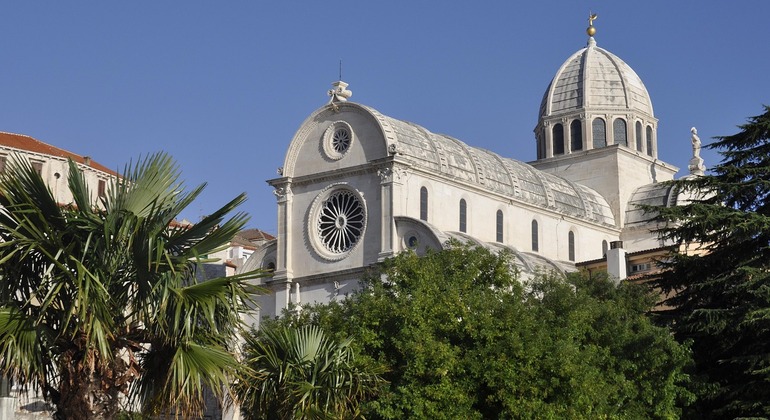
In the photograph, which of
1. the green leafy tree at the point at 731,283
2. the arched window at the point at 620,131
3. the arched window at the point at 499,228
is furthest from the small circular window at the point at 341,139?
the green leafy tree at the point at 731,283

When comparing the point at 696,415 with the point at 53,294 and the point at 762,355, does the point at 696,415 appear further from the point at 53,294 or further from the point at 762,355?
the point at 53,294

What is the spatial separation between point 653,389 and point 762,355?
3766 millimetres

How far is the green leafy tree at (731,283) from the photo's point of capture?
36000 mm

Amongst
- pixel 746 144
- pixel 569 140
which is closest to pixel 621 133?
pixel 569 140

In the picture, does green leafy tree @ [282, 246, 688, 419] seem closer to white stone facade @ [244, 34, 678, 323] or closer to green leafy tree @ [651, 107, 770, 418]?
green leafy tree @ [651, 107, 770, 418]

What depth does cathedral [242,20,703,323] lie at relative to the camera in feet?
200

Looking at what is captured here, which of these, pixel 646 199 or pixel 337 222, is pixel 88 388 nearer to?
pixel 337 222

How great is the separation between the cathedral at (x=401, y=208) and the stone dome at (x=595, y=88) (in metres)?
6.00

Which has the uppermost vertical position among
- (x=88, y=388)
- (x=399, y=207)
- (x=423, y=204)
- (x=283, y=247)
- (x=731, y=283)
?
(x=423, y=204)

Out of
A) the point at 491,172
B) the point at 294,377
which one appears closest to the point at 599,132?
the point at 491,172

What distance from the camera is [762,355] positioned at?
35531 mm

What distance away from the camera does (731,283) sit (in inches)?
Result: 1483

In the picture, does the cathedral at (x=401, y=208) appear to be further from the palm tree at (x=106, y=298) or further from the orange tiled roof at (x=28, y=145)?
the palm tree at (x=106, y=298)

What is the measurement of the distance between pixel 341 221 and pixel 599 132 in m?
21.4
